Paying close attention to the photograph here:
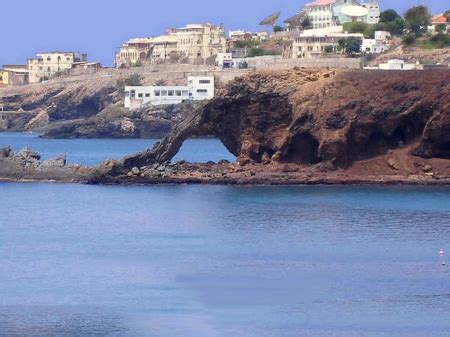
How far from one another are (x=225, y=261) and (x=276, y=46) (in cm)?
11809

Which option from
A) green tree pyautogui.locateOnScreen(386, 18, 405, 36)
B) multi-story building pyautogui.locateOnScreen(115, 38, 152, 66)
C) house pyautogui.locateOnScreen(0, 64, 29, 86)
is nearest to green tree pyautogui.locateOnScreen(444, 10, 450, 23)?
green tree pyautogui.locateOnScreen(386, 18, 405, 36)

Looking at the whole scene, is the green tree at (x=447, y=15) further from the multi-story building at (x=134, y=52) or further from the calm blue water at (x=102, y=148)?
the multi-story building at (x=134, y=52)

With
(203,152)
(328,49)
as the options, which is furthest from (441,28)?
(203,152)

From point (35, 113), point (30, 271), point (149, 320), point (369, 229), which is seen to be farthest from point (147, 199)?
point (35, 113)

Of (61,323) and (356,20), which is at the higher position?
(356,20)

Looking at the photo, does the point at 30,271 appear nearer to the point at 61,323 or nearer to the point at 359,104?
the point at 61,323

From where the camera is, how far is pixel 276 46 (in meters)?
163

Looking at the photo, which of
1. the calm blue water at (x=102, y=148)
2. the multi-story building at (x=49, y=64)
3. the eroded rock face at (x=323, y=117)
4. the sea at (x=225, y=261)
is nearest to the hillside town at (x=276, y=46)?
the multi-story building at (x=49, y=64)

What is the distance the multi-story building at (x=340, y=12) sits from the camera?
165 meters

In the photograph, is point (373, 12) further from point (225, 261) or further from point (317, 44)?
point (225, 261)

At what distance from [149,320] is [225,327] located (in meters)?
1.74

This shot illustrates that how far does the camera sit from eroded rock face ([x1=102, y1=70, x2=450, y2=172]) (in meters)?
69.9

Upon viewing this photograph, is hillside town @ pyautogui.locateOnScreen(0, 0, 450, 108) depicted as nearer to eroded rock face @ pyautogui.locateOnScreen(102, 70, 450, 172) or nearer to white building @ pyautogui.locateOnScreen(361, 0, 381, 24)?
white building @ pyautogui.locateOnScreen(361, 0, 381, 24)

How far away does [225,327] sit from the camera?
35.7 metres
